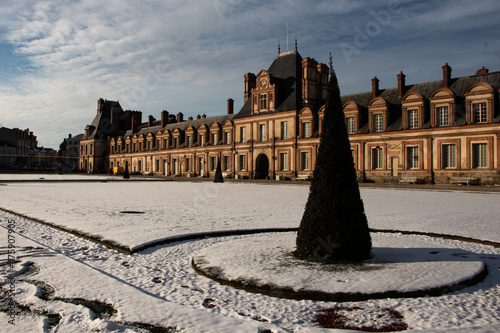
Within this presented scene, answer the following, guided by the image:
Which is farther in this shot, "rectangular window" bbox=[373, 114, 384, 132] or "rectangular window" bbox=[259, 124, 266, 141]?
"rectangular window" bbox=[259, 124, 266, 141]

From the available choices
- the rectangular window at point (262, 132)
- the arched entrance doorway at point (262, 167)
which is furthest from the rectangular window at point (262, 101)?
the arched entrance doorway at point (262, 167)

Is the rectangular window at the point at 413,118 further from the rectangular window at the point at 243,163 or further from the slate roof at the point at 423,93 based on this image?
the rectangular window at the point at 243,163

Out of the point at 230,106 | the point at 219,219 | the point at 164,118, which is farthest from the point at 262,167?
the point at 219,219

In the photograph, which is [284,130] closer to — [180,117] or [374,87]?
[374,87]

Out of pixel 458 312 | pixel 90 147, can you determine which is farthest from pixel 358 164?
pixel 90 147

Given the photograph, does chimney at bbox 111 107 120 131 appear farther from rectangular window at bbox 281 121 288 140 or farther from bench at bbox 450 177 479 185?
bench at bbox 450 177 479 185

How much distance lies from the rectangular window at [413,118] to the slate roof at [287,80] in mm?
12015

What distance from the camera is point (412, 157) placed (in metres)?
34.2

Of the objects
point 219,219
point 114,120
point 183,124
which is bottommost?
point 219,219

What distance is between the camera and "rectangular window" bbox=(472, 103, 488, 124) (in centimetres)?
3047

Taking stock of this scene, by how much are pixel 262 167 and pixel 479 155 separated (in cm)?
2306

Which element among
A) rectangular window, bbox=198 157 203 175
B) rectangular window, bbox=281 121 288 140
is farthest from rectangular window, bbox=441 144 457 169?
rectangular window, bbox=198 157 203 175

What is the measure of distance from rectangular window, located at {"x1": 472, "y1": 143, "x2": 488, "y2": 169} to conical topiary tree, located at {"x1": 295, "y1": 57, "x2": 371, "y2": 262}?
28.5 m

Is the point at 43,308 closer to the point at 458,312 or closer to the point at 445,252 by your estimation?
the point at 458,312
